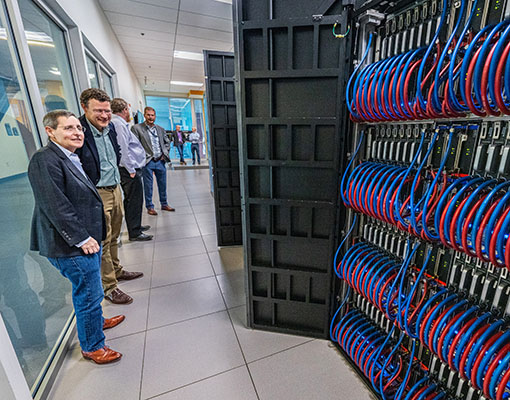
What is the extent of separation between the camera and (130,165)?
2.97 metres

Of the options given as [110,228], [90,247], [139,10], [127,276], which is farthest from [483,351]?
[139,10]

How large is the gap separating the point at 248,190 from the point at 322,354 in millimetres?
1251

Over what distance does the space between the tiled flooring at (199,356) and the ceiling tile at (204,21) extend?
439 cm

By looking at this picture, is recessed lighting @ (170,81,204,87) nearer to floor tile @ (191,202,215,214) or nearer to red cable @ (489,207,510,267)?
floor tile @ (191,202,215,214)

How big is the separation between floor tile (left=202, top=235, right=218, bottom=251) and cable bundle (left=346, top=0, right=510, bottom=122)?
2.52 m

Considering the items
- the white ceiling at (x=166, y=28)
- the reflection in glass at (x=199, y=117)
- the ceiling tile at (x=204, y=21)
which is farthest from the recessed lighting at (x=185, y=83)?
the ceiling tile at (x=204, y=21)

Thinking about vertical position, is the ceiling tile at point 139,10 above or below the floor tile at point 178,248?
above

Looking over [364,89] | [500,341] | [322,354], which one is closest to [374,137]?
[364,89]

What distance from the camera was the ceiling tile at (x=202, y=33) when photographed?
496cm

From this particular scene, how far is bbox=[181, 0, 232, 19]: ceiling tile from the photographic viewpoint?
3.99 metres

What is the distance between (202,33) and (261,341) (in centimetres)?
580

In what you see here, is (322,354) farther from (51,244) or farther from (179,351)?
(51,244)

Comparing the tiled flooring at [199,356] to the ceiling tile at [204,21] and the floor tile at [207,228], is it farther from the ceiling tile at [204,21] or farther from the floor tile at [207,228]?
the ceiling tile at [204,21]

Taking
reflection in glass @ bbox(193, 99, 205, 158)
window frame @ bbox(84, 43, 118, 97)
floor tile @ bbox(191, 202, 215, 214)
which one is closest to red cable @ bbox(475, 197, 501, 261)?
window frame @ bbox(84, 43, 118, 97)
